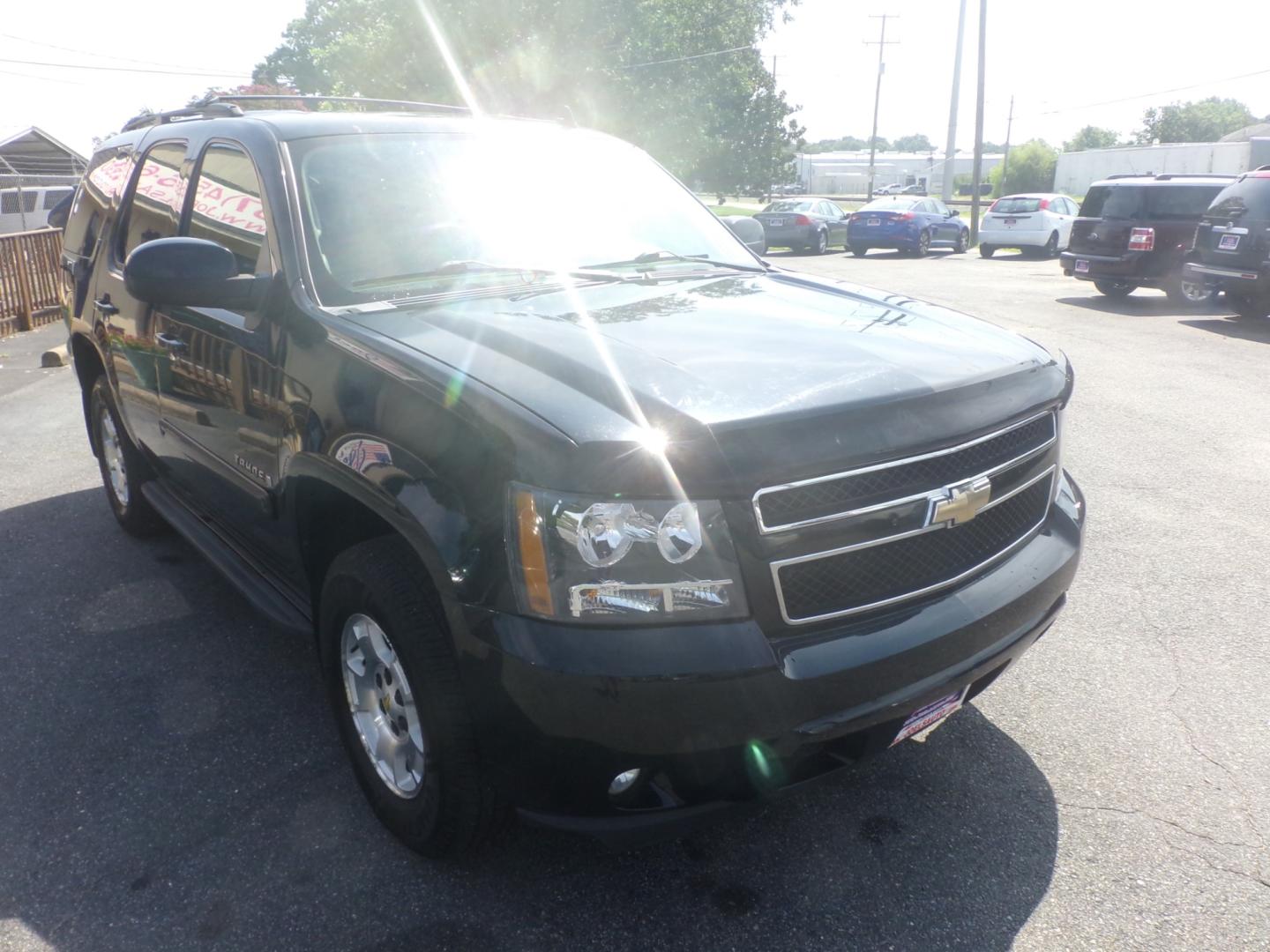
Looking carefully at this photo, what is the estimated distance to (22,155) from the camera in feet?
126

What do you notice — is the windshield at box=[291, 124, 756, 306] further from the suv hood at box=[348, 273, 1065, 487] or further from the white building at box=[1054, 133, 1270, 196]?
the white building at box=[1054, 133, 1270, 196]

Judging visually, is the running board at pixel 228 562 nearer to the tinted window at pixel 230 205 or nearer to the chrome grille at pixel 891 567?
the tinted window at pixel 230 205

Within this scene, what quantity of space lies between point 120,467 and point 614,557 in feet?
13.1

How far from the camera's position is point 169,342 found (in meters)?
3.84

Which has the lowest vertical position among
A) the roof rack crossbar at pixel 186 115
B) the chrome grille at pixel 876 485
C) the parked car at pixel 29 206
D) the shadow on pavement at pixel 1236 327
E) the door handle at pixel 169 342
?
the shadow on pavement at pixel 1236 327

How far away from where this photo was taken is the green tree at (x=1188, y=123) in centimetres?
8381

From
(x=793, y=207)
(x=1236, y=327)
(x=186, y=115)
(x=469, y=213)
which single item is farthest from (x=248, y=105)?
(x=793, y=207)

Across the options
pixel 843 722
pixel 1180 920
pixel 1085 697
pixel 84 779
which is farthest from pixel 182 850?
pixel 1085 697

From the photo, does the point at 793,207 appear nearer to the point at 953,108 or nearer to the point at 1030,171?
the point at 953,108

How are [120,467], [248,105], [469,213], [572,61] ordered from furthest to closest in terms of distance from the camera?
1. [572,61]
2. [120,467]
3. [248,105]
4. [469,213]

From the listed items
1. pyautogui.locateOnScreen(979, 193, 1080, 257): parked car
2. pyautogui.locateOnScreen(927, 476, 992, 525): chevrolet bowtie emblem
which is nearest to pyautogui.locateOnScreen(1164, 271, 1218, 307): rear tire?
pyautogui.locateOnScreen(979, 193, 1080, 257): parked car

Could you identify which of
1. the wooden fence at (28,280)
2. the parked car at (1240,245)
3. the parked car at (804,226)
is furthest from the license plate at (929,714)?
the parked car at (804,226)

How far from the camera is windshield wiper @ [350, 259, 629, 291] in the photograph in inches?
124

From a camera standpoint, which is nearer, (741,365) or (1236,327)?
(741,365)
